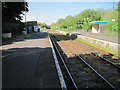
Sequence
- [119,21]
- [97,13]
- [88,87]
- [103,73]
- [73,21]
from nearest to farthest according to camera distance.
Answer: [88,87]
[103,73]
[119,21]
[97,13]
[73,21]

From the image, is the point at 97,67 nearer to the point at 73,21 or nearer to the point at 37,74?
the point at 37,74

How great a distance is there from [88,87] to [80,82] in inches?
24.9

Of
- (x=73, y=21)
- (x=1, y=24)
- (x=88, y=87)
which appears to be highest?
(x=73, y=21)

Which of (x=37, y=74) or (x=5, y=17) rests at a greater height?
(x=5, y=17)

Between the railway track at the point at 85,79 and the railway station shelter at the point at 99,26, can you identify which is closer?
the railway track at the point at 85,79

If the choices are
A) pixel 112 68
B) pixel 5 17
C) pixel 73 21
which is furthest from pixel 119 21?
pixel 73 21

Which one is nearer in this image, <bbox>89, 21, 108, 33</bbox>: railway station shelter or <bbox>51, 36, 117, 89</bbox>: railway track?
<bbox>51, 36, 117, 89</bbox>: railway track

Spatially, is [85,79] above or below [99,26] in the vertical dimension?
below

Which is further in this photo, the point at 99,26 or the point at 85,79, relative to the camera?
the point at 99,26

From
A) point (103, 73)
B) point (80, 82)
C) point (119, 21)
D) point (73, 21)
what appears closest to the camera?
point (80, 82)

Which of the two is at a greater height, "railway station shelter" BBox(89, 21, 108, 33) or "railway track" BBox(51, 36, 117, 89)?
"railway station shelter" BBox(89, 21, 108, 33)

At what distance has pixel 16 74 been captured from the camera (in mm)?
7000

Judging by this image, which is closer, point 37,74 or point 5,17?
point 37,74

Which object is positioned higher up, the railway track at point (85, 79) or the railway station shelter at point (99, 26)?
the railway station shelter at point (99, 26)
